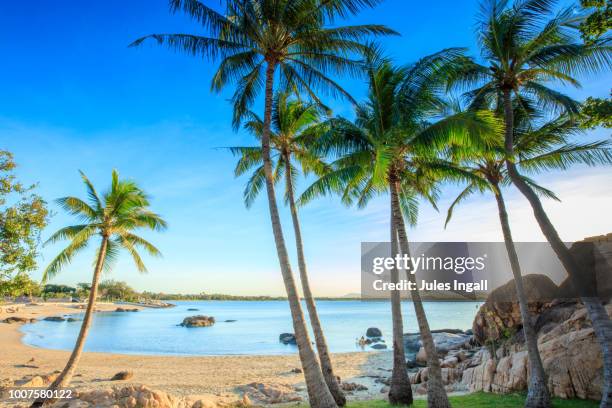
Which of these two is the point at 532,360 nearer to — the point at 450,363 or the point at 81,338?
the point at 450,363

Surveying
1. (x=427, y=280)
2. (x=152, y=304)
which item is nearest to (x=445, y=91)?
(x=427, y=280)

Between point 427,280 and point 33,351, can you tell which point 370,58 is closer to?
point 427,280

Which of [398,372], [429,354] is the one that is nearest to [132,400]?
[398,372]

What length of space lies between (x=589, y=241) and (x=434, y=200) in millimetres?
6875

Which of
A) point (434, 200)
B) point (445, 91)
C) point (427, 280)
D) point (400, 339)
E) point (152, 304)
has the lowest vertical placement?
point (152, 304)

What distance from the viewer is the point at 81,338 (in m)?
13.8

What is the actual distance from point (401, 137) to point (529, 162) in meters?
4.78

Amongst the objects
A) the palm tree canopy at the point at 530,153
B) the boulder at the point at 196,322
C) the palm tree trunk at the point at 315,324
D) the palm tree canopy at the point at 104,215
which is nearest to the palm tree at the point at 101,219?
the palm tree canopy at the point at 104,215

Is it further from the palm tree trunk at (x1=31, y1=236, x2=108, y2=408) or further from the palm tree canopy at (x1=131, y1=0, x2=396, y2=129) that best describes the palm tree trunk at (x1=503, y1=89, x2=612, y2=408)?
the palm tree trunk at (x1=31, y1=236, x2=108, y2=408)

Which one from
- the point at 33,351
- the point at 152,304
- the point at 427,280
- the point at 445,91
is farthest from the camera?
the point at 152,304

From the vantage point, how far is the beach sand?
16406mm

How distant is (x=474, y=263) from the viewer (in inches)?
607

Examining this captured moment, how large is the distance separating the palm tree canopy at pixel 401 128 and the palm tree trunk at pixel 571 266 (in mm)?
948

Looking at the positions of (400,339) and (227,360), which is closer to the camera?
(400,339)
